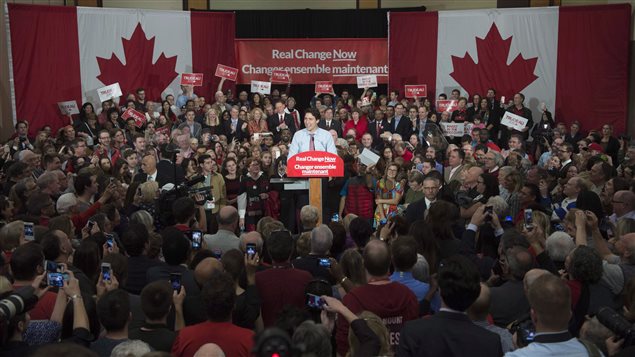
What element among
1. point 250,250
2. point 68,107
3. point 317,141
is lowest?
point 250,250

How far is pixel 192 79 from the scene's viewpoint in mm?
16375

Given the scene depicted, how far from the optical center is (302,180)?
859 centimetres

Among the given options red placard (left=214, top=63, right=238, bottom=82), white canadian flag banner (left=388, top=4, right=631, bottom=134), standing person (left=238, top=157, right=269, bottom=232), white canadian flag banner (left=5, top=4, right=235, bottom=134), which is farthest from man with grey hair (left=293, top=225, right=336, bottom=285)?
white canadian flag banner (left=388, top=4, right=631, bottom=134)

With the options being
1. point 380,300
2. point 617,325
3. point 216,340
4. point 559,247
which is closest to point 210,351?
point 216,340

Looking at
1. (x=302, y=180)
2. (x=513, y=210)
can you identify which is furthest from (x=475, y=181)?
(x=302, y=180)

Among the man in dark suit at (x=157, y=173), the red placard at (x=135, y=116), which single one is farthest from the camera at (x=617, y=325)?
the red placard at (x=135, y=116)

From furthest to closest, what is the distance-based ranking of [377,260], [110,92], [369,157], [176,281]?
1. [110,92]
2. [369,157]
3. [176,281]
4. [377,260]

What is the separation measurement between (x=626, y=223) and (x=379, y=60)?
1336 centimetres

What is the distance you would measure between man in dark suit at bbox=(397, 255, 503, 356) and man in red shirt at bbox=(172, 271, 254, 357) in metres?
0.83

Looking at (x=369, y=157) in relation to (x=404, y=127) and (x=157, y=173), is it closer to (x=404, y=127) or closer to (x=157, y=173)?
(x=157, y=173)

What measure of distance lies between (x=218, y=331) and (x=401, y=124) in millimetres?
11519

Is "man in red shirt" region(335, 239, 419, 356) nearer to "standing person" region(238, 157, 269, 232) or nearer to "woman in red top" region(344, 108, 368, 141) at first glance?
"standing person" region(238, 157, 269, 232)

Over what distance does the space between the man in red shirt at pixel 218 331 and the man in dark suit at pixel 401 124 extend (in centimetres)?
1131

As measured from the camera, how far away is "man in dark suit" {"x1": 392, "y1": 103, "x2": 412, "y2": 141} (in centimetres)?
1474
